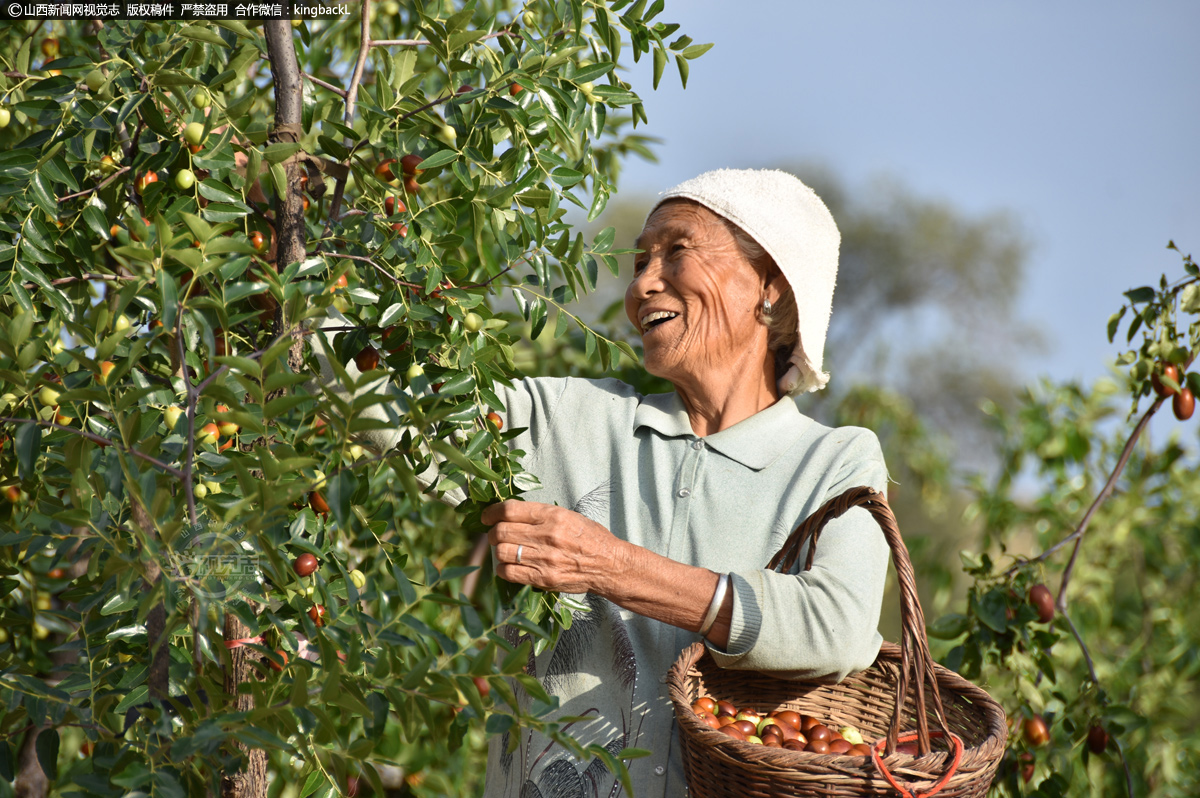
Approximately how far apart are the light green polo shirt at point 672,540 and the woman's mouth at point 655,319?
139 mm

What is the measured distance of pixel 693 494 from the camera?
1.69m

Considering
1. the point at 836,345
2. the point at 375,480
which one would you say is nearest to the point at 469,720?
the point at 375,480

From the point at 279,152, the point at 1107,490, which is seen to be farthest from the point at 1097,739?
the point at 279,152

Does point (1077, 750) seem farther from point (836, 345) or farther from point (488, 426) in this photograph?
point (836, 345)

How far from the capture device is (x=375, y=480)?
3.47 ft

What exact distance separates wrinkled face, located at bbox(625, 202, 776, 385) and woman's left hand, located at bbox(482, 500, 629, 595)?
539 mm

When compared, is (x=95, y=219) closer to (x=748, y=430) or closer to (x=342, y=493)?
(x=342, y=493)

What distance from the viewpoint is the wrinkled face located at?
1.80 m

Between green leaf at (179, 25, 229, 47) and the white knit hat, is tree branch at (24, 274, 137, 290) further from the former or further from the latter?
the white knit hat

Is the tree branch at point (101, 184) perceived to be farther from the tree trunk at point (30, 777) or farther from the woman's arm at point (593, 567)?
the tree trunk at point (30, 777)

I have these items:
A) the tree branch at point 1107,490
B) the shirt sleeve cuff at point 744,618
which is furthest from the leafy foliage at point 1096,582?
the shirt sleeve cuff at point 744,618

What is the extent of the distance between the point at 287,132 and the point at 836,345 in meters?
24.5

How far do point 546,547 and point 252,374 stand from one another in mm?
567

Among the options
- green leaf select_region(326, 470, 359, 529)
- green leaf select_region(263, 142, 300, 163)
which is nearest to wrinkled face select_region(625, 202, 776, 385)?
green leaf select_region(263, 142, 300, 163)
